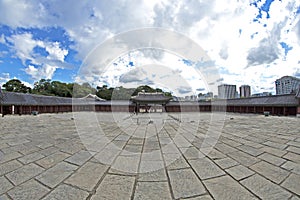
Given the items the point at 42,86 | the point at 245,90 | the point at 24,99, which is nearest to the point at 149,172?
the point at 24,99

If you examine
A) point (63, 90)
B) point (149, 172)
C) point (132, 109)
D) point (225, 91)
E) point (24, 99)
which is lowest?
point (132, 109)

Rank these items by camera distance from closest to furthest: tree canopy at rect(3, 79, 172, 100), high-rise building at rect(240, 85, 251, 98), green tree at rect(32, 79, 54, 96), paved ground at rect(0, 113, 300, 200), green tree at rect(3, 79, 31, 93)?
1. paved ground at rect(0, 113, 300, 200)
2. tree canopy at rect(3, 79, 172, 100)
3. green tree at rect(3, 79, 31, 93)
4. green tree at rect(32, 79, 54, 96)
5. high-rise building at rect(240, 85, 251, 98)

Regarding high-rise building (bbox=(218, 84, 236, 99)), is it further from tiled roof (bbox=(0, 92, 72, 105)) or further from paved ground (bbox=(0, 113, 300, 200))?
tiled roof (bbox=(0, 92, 72, 105))

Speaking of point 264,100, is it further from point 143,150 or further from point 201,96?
point 143,150

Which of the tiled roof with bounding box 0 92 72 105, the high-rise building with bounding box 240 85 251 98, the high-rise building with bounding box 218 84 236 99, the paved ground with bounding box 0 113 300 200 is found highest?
the high-rise building with bounding box 240 85 251 98

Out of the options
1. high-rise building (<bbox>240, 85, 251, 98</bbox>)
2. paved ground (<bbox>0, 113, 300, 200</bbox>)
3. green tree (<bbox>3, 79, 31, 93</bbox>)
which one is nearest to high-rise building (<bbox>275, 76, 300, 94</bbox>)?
high-rise building (<bbox>240, 85, 251, 98</bbox>)

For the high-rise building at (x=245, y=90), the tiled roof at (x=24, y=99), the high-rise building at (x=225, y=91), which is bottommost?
the tiled roof at (x=24, y=99)

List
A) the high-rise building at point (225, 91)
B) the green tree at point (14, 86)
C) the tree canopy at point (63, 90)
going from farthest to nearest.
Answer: the green tree at point (14, 86) < the tree canopy at point (63, 90) < the high-rise building at point (225, 91)

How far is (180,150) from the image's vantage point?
432 cm

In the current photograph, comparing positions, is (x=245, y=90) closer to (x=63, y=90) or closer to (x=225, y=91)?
(x=225, y=91)

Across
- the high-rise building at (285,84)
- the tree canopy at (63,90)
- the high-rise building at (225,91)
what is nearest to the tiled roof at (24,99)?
the tree canopy at (63,90)

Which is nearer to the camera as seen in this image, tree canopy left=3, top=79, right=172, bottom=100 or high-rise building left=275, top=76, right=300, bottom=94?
high-rise building left=275, top=76, right=300, bottom=94

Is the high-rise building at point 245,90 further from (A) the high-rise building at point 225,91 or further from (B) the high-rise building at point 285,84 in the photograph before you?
(A) the high-rise building at point 225,91

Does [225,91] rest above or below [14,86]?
below
